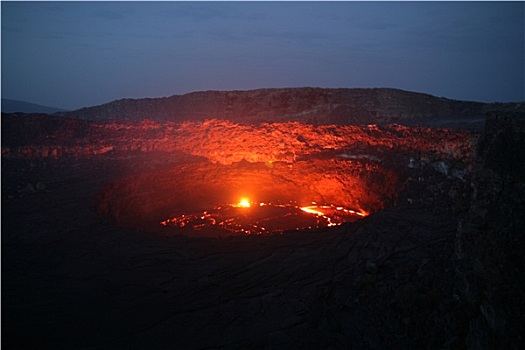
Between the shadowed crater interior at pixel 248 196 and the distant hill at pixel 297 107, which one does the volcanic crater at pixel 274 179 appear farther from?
the distant hill at pixel 297 107

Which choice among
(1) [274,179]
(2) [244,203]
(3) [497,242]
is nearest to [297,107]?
(1) [274,179]

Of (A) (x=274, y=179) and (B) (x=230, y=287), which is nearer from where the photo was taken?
(B) (x=230, y=287)

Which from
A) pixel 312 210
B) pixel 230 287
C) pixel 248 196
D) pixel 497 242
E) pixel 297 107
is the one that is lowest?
pixel 230 287

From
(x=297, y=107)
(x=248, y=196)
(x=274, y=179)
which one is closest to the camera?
(x=248, y=196)

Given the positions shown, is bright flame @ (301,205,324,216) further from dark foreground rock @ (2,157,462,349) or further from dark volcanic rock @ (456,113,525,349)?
dark volcanic rock @ (456,113,525,349)

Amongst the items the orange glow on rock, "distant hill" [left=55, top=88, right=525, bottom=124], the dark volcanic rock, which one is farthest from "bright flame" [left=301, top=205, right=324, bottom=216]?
"distant hill" [left=55, top=88, right=525, bottom=124]

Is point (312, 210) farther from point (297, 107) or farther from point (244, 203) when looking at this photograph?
point (297, 107)

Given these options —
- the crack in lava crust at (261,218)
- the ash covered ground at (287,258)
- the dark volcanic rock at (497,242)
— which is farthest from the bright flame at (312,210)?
the dark volcanic rock at (497,242)
